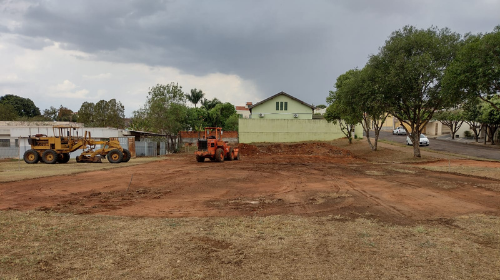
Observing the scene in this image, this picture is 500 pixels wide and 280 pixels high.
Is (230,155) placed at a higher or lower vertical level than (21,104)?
lower

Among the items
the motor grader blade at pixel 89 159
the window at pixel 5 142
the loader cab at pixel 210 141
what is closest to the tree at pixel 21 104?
the window at pixel 5 142

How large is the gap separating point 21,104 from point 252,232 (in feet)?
287

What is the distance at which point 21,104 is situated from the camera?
7488 centimetres

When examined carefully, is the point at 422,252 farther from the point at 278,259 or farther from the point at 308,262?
the point at 278,259

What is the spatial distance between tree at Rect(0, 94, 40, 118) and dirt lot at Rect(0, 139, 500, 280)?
249ft

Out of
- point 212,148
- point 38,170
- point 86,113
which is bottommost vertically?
point 38,170

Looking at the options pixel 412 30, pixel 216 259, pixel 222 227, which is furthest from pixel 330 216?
pixel 412 30

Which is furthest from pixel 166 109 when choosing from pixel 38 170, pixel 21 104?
pixel 21 104

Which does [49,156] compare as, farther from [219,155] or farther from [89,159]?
[219,155]

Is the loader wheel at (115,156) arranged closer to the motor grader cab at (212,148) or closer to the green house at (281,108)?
the motor grader cab at (212,148)

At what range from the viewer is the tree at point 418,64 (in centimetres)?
2205

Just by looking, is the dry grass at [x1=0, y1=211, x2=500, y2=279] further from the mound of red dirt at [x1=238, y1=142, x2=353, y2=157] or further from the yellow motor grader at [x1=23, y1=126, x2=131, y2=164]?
the mound of red dirt at [x1=238, y1=142, x2=353, y2=157]

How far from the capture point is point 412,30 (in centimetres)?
2353

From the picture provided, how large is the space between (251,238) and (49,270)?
3.37 m
